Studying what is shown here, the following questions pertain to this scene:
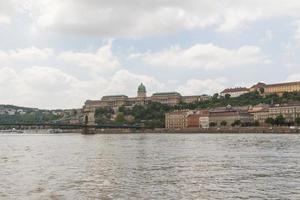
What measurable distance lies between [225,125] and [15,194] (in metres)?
166

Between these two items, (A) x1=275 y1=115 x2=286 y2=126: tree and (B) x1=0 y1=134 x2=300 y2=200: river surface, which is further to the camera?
(A) x1=275 y1=115 x2=286 y2=126: tree

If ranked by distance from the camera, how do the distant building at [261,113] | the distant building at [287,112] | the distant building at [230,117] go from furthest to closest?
the distant building at [230,117]
the distant building at [261,113]
the distant building at [287,112]

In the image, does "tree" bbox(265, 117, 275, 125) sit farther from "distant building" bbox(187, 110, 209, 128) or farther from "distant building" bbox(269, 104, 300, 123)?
"distant building" bbox(187, 110, 209, 128)

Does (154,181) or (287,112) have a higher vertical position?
(287,112)

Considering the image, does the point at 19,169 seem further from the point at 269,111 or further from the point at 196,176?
the point at 269,111

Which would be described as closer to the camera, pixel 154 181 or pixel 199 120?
pixel 154 181

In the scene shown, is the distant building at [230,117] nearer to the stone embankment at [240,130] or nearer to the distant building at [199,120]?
the distant building at [199,120]

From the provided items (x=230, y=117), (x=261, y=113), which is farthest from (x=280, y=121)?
(x=230, y=117)

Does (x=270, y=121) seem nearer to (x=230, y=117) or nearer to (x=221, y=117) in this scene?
(x=230, y=117)

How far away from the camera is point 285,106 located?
563 feet

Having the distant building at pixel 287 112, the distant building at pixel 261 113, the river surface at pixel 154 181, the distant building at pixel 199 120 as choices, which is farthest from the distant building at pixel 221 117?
the river surface at pixel 154 181

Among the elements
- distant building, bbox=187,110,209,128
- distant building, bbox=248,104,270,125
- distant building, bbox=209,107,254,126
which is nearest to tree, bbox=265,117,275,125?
distant building, bbox=248,104,270,125

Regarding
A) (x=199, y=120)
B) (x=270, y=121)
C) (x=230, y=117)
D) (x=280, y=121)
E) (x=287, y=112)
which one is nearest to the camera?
(x=280, y=121)

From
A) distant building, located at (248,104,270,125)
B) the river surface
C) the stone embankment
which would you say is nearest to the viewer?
the river surface
